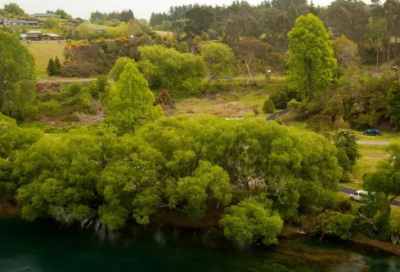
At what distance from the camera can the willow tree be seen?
2813 inches

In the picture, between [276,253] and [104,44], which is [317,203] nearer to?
[276,253]

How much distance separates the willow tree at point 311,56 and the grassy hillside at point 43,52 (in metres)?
62.7

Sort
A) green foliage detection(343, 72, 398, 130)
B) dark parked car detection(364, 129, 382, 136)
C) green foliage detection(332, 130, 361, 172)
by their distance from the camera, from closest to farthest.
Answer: green foliage detection(332, 130, 361, 172) < dark parked car detection(364, 129, 382, 136) < green foliage detection(343, 72, 398, 130)

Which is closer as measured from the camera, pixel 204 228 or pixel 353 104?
pixel 204 228

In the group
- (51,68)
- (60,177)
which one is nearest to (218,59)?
(51,68)

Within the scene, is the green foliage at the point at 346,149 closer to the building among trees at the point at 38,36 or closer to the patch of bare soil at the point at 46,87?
the patch of bare soil at the point at 46,87

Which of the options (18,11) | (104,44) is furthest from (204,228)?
(18,11)

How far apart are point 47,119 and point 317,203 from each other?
5128cm

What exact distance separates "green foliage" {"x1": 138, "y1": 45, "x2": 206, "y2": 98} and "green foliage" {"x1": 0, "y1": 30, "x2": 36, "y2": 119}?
83.2ft

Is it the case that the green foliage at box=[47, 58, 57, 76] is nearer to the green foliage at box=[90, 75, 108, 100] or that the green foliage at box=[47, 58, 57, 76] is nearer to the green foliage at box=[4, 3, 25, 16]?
the green foliage at box=[90, 75, 108, 100]

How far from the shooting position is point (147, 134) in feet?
129

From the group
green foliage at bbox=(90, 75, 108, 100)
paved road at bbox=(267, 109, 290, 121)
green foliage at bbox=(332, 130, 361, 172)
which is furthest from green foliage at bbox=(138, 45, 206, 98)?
green foliage at bbox=(332, 130, 361, 172)

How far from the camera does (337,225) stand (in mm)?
35125

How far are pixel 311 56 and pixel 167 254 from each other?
47.6 meters
